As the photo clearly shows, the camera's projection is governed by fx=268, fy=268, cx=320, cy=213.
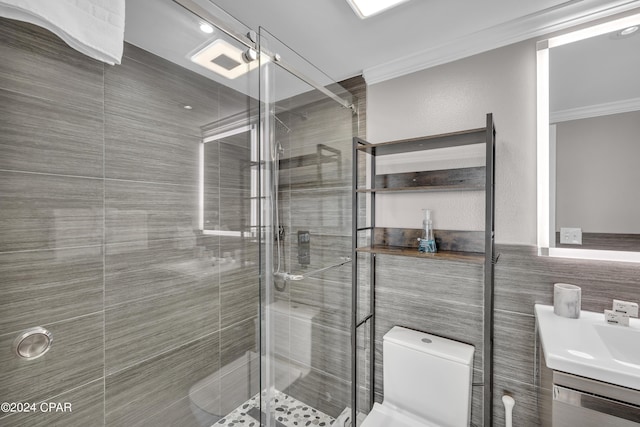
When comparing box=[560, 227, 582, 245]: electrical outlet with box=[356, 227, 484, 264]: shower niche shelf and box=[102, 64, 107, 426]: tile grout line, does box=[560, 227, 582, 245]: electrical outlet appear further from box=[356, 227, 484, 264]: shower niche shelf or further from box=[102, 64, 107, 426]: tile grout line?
box=[102, 64, 107, 426]: tile grout line

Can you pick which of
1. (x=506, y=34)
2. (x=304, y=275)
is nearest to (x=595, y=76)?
(x=506, y=34)

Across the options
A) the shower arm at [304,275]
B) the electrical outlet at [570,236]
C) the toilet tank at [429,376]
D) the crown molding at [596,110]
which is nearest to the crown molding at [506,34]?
the crown molding at [596,110]

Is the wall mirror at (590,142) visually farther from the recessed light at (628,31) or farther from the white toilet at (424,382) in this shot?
the white toilet at (424,382)

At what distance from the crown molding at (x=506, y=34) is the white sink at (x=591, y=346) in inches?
52.6

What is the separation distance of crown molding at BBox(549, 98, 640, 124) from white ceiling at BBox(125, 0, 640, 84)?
388 mm

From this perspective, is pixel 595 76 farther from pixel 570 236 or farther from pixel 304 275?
pixel 304 275

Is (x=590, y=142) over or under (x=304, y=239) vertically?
over

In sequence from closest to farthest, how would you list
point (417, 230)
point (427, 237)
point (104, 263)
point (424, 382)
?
point (104, 263) < point (424, 382) < point (427, 237) < point (417, 230)

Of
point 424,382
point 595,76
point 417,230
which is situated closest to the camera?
point 595,76

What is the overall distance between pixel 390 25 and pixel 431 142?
62cm

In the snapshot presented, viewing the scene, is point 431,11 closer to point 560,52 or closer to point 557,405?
point 560,52

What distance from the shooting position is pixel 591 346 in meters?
0.97

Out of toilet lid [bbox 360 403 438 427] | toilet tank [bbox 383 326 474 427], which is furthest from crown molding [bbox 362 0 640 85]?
toilet lid [bbox 360 403 438 427]

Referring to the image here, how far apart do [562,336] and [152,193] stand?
177 cm
